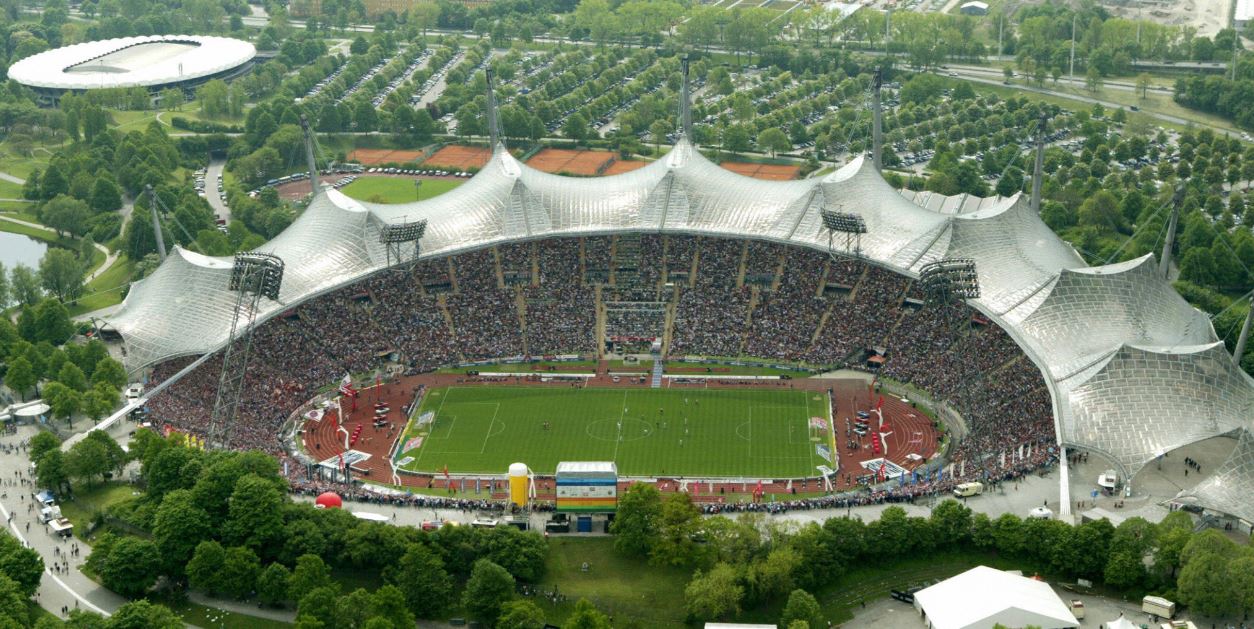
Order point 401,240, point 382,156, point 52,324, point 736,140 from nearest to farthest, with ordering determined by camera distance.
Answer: point 401,240, point 52,324, point 736,140, point 382,156

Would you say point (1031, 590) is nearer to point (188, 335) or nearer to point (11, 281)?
point (188, 335)

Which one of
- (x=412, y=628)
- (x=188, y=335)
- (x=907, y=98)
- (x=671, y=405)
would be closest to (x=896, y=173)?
(x=907, y=98)

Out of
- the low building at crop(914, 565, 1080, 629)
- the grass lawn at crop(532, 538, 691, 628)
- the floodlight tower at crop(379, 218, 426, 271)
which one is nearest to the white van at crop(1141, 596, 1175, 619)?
the low building at crop(914, 565, 1080, 629)

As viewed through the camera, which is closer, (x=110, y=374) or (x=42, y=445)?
(x=42, y=445)

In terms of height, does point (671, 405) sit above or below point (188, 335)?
below

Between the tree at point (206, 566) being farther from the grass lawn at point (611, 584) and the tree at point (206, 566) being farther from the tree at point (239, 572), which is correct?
the grass lawn at point (611, 584)

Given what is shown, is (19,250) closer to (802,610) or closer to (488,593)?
(488,593)

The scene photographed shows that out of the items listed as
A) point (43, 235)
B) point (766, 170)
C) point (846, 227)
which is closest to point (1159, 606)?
point (846, 227)

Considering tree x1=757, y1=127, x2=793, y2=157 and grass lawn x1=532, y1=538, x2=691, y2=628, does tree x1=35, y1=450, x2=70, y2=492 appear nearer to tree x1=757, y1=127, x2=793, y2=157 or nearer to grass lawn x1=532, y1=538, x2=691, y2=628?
grass lawn x1=532, y1=538, x2=691, y2=628
